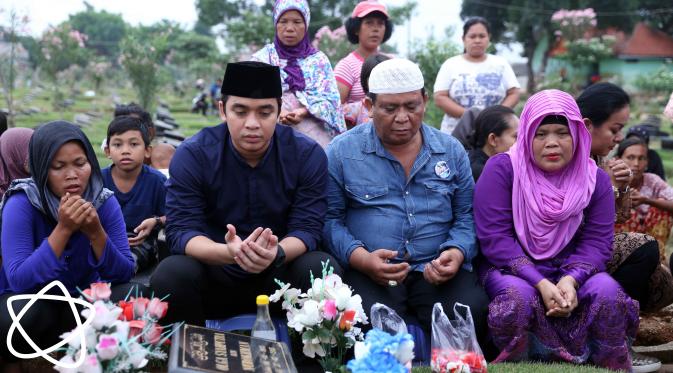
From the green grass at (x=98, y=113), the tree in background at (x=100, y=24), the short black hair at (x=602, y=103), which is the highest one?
the tree in background at (x=100, y=24)

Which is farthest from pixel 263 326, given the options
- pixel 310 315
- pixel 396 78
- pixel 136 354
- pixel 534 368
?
pixel 396 78

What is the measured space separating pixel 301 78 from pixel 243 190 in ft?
5.54

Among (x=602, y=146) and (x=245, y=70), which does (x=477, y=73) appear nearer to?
(x=602, y=146)

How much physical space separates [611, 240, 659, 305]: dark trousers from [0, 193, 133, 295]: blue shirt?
2.68 meters

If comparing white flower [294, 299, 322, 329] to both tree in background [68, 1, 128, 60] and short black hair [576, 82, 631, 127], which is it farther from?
tree in background [68, 1, 128, 60]

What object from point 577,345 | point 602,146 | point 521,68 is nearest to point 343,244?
point 577,345

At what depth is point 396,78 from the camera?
13.5ft

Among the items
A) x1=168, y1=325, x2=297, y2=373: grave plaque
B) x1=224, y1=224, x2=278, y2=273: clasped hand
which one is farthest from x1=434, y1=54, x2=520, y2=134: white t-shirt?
x1=168, y1=325, x2=297, y2=373: grave plaque

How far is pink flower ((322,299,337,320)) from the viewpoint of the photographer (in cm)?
316

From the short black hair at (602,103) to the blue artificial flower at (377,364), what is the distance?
239 centimetres

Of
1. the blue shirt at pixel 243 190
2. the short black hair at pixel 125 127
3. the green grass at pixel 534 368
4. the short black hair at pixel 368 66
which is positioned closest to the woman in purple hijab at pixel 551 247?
the green grass at pixel 534 368

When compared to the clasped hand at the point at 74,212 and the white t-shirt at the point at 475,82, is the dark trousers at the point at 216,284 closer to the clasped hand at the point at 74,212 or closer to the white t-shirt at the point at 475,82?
the clasped hand at the point at 74,212

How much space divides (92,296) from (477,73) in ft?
14.6

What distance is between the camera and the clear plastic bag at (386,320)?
3558mm
